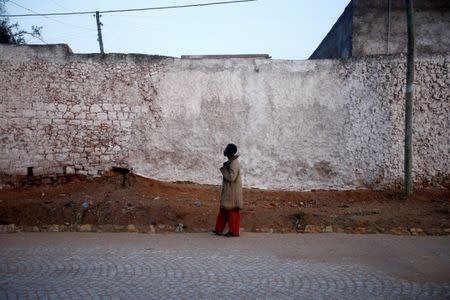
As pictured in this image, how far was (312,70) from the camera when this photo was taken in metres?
9.75

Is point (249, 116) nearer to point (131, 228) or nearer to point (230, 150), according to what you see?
point (230, 150)

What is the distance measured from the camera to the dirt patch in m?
6.97

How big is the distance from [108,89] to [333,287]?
294 inches

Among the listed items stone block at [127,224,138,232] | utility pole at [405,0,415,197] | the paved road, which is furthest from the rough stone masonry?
the paved road

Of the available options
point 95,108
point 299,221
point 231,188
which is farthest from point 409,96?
point 95,108

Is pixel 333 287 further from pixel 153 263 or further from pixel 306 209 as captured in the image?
pixel 306 209

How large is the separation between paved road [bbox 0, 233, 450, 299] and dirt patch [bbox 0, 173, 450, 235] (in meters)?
0.68

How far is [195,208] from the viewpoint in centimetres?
780

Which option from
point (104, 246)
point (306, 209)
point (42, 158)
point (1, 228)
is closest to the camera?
point (104, 246)

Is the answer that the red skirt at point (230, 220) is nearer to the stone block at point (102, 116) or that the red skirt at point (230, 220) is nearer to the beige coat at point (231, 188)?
Result: the beige coat at point (231, 188)

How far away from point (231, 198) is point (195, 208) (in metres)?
1.78


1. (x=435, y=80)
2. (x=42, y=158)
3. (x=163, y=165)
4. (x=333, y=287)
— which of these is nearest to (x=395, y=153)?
(x=435, y=80)

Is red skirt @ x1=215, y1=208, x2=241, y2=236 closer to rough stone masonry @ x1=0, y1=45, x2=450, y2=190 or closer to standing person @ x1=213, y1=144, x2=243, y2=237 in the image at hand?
standing person @ x1=213, y1=144, x2=243, y2=237

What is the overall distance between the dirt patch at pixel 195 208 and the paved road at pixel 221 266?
684 millimetres
